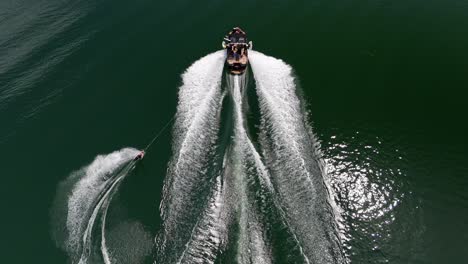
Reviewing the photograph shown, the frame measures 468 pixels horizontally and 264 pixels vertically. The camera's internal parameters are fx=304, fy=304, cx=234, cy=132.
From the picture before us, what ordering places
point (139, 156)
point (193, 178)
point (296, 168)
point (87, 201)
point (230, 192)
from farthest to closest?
point (139, 156) < point (87, 201) < point (193, 178) < point (296, 168) < point (230, 192)

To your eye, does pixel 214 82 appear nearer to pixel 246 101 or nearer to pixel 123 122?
pixel 246 101

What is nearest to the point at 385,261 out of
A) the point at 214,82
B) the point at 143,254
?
the point at 143,254

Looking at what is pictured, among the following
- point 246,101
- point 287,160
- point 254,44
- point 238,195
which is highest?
point 254,44

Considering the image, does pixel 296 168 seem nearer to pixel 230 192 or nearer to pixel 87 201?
pixel 230 192

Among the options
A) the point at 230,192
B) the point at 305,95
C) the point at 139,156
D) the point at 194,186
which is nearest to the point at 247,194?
the point at 230,192

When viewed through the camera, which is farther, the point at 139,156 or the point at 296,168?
the point at 139,156

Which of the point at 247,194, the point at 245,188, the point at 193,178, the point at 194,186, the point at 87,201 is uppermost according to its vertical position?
the point at 193,178

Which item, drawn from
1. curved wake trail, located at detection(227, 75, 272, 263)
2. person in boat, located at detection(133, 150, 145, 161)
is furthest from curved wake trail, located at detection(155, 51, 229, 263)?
person in boat, located at detection(133, 150, 145, 161)

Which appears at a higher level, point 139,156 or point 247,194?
point 139,156
